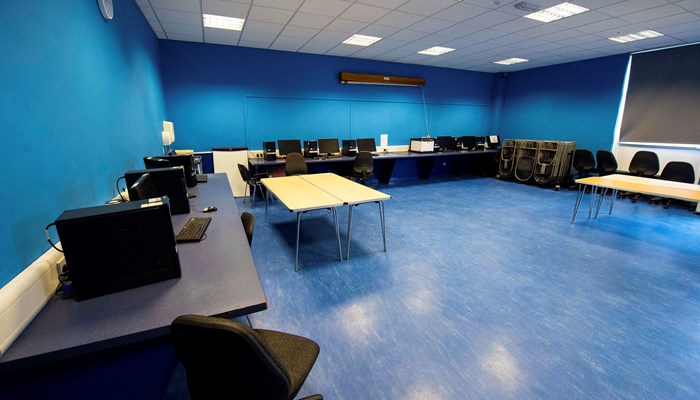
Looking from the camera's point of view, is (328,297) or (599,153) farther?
(599,153)

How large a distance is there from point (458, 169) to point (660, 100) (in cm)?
417

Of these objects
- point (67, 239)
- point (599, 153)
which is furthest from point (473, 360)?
point (599, 153)

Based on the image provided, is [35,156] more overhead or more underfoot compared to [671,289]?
more overhead

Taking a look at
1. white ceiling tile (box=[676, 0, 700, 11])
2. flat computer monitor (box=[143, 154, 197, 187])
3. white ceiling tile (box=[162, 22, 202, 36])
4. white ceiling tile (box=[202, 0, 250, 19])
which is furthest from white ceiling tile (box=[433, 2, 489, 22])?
flat computer monitor (box=[143, 154, 197, 187])

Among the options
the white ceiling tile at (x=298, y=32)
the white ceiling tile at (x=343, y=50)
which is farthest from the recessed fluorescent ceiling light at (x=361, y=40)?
the white ceiling tile at (x=298, y=32)

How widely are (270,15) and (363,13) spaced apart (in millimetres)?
1231

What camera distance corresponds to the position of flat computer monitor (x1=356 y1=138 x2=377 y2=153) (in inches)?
264

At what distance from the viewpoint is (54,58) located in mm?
1498

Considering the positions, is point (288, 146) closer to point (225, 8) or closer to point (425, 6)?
point (225, 8)

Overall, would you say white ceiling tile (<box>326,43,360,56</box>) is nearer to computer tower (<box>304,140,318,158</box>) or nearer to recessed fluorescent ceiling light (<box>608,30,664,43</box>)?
computer tower (<box>304,140,318,158</box>)

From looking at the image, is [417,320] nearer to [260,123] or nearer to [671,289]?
[671,289]

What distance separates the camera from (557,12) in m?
3.84

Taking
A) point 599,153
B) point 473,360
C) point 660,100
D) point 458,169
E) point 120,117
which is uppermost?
point 660,100

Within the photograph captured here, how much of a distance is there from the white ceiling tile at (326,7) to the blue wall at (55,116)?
6.39ft
